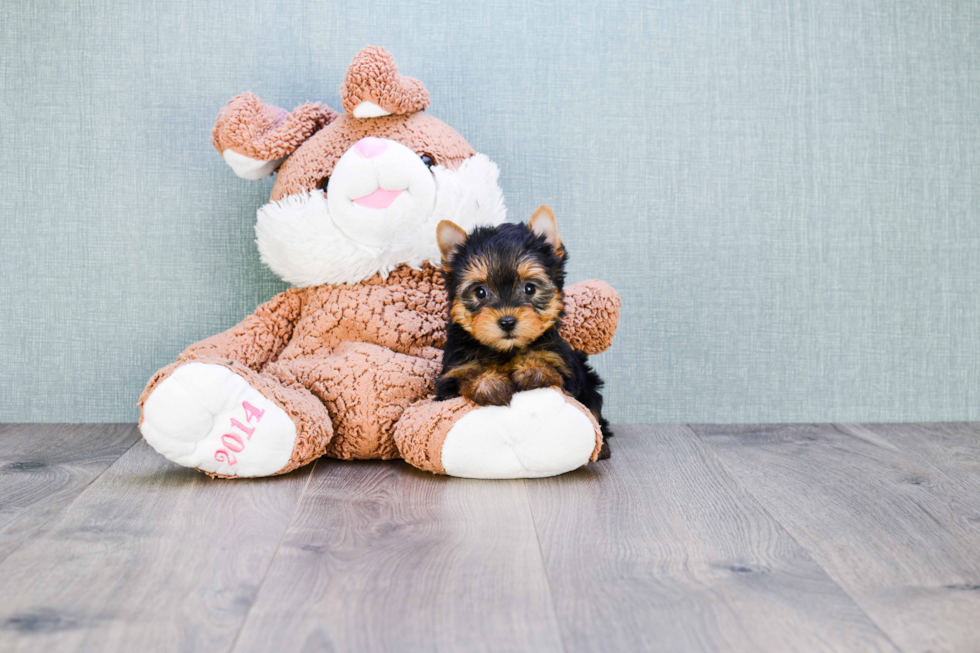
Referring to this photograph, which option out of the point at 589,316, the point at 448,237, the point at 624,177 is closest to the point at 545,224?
the point at 448,237

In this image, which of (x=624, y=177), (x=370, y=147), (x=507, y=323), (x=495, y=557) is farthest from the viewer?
(x=624, y=177)

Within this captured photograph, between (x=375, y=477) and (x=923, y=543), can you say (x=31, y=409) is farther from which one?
(x=923, y=543)

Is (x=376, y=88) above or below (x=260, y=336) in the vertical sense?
above

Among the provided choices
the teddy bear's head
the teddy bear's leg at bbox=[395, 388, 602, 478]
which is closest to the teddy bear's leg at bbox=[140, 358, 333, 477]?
the teddy bear's leg at bbox=[395, 388, 602, 478]

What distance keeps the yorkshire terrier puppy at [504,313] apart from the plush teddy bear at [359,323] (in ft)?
0.14

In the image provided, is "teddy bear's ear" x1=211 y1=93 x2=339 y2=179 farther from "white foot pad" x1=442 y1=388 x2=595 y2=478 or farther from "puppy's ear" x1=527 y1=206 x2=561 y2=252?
"white foot pad" x1=442 y1=388 x2=595 y2=478

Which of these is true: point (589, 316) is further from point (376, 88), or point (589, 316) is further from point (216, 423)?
point (216, 423)

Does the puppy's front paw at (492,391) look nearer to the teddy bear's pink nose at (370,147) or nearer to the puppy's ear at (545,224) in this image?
the puppy's ear at (545,224)

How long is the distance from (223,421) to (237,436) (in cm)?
4

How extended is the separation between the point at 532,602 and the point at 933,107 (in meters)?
1.86

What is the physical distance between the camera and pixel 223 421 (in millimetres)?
1429

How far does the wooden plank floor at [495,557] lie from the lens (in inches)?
35.3

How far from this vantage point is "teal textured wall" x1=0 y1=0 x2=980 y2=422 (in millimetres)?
2004

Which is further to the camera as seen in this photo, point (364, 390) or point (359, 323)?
point (359, 323)
